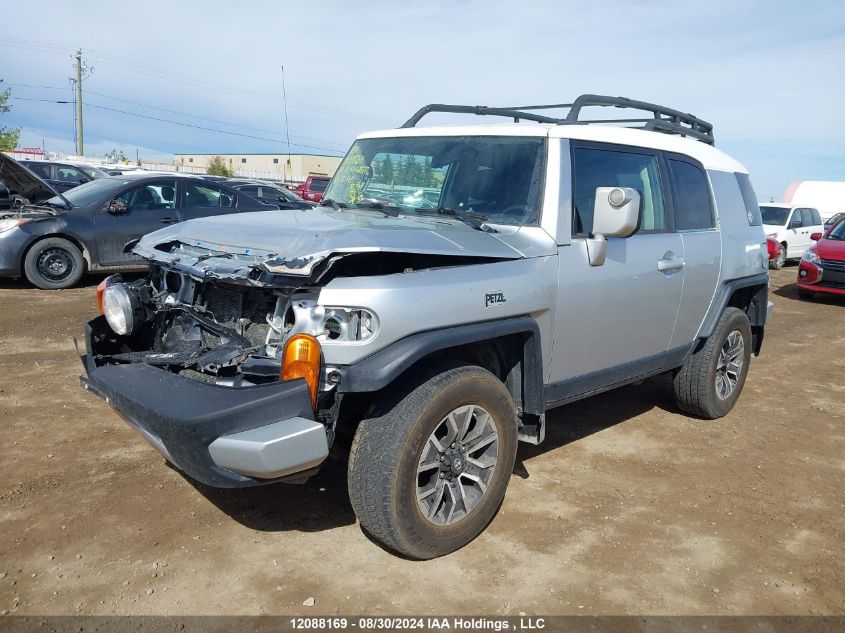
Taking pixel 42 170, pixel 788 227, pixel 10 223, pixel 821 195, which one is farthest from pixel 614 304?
pixel 821 195

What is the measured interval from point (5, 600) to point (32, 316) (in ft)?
18.6

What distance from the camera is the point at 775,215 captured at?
59.8 ft

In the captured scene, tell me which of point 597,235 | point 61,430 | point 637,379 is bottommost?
point 61,430

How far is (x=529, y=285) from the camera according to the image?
3441 millimetres

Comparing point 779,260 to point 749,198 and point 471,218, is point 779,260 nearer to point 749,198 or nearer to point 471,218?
point 749,198

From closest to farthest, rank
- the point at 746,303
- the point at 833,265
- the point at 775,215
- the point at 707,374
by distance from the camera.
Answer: the point at 707,374
the point at 746,303
the point at 833,265
the point at 775,215

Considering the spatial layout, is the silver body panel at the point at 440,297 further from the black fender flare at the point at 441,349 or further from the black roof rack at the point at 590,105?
the black roof rack at the point at 590,105

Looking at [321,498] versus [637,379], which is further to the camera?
[637,379]

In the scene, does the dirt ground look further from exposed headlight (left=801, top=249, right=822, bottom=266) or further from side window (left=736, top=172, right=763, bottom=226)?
exposed headlight (left=801, top=249, right=822, bottom=266)

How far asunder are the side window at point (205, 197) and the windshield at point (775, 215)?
1380cm

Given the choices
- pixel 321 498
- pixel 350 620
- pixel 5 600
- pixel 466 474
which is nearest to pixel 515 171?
pixel 466 474

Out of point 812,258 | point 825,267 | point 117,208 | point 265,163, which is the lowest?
point 825,267

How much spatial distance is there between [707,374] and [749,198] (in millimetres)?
1536

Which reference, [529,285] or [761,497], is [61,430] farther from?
[761,497]
